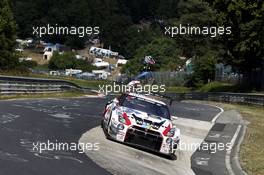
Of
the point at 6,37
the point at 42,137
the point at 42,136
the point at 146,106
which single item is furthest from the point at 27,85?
the point at 6,37

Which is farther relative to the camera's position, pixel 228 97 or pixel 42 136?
pixel 228 97

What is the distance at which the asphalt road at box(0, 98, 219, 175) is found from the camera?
426 inches

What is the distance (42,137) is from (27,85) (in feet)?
63.6

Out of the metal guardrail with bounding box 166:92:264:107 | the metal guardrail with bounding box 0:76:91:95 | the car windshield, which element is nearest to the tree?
the metal guardrail with bounding box 166:92:264:107

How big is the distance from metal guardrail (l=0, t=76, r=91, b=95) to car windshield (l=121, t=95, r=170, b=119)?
1507 cm

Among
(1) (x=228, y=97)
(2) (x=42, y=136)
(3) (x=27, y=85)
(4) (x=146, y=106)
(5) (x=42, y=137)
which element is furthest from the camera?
(1) (x=228, y=97)

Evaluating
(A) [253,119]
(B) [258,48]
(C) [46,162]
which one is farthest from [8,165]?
(B) [258,48]

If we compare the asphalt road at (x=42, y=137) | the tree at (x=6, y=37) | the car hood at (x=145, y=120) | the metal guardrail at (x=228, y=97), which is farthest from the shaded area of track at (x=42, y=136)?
the tree at (x=6, y=37)

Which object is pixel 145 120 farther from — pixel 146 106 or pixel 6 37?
pixel 6 37

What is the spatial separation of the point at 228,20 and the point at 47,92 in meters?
25.1

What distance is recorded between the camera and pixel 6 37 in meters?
64.7

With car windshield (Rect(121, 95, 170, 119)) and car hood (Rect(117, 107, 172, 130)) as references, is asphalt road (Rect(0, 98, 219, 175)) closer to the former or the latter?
car hood (Rect(117, 107, 172, 130))

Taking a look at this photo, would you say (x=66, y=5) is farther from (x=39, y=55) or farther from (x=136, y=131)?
(x=136, y=131)

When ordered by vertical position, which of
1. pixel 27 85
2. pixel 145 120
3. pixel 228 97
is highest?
pixel 27 85
